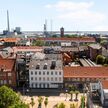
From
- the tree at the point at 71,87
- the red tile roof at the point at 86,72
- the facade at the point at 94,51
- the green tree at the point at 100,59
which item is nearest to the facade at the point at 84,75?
the red tile roof at the point at 86,72

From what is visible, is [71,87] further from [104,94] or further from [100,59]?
[100,59]

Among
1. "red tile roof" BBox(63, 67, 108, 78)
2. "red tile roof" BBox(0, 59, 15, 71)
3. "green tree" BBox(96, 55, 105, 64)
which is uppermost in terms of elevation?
"red tile roof" BBox(0, 59, 15, 71)

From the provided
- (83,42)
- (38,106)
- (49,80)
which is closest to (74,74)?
(49,80)

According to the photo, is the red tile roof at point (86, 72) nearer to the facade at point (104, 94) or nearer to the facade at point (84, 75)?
the facade at point (84, 75)

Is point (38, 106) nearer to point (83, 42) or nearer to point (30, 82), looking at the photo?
point (30, 82)

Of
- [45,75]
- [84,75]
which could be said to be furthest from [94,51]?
[45,75]

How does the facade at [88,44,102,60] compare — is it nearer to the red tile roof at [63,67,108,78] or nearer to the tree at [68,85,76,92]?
the red tile roof at [63,67,108,78]

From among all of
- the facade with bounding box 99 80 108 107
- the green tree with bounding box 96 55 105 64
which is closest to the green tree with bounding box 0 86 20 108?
the facade with bounding box 99 80 108 107

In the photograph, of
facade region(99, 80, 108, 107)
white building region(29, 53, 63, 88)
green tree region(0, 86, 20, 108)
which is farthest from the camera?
white building region(29, 53, 63, 88)
